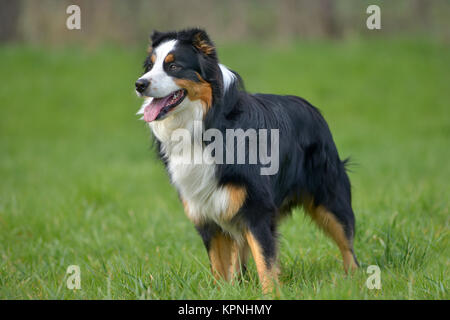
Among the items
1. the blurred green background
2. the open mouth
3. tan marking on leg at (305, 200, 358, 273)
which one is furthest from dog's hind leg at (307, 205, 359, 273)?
the open mouth

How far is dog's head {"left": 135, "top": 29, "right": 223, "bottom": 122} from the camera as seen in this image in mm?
3436

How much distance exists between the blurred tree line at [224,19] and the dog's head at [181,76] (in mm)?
12165

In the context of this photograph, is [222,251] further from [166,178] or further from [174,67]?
[166,178]

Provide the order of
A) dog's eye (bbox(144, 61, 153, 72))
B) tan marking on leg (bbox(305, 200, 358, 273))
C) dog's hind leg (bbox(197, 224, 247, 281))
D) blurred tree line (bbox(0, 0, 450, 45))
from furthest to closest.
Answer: blurred tree line (bbox(0, 0, 450, 45)), tan marking on leg (bbox(305, 200, 358, 273)), dog's hind leg (bbox(197, 224, 247, 281)), dog's eye (bbox(144, 61, 153, 72))

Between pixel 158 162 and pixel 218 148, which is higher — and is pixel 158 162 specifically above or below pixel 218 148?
below

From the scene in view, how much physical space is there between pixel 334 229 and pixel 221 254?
0.94 m

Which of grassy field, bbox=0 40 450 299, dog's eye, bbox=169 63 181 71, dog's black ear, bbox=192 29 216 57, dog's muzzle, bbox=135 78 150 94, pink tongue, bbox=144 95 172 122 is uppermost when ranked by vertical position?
dog's black ear, bbox=192 29 216 57

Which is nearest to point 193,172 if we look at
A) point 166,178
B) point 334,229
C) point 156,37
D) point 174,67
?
point 174,67

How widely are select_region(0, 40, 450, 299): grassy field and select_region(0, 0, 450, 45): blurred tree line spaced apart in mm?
673

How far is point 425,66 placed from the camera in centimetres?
1386

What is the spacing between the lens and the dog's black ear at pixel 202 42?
3562 millimetres

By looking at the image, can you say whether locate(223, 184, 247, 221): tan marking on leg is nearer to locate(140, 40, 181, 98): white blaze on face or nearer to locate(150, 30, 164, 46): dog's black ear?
locate(140, 40, 181, 98): white blaze on face

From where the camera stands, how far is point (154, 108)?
3506mm

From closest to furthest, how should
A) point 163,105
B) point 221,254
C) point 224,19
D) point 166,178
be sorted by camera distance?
point 163,105 → point 221,254 → point 166,178 → point 224,19
